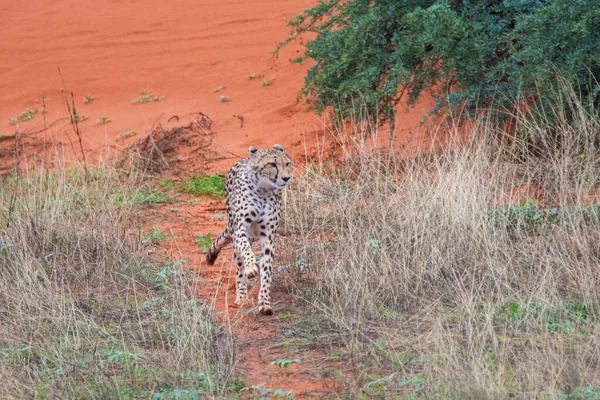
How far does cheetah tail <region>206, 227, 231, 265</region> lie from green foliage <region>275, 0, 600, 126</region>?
2.11m

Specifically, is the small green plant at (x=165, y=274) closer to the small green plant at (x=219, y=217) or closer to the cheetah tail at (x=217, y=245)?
the cheetah tail at (x=217, y=245)

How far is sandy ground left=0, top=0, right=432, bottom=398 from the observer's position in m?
10.2

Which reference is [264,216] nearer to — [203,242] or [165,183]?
[203,242]

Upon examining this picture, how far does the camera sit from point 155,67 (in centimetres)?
1405

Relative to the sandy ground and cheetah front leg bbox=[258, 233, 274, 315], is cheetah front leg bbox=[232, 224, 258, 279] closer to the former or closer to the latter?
cheetah front leg bbox=[258, 233, 274, 315]

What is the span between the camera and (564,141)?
22.1 feet

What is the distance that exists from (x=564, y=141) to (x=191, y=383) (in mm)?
3859

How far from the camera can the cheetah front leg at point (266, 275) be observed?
5.53m

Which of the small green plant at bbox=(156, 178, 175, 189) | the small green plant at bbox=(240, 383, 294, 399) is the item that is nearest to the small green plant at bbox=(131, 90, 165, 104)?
the small green plant at bbox=(156, 178, 175, 189)

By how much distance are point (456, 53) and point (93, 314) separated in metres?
4.22

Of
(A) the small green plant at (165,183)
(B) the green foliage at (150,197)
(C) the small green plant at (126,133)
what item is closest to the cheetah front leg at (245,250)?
(B) the green foliage at (150,197)

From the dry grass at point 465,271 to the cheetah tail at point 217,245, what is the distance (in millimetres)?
503

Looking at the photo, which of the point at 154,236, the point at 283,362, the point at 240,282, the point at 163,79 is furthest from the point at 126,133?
the point at 283,362

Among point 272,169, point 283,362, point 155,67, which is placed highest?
point 272,169
